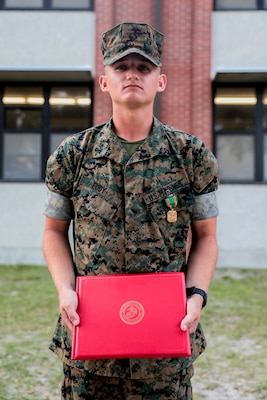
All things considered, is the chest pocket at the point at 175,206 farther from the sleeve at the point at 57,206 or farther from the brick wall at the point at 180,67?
the brick wall at the point at 180,67

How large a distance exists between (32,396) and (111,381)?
2286mm

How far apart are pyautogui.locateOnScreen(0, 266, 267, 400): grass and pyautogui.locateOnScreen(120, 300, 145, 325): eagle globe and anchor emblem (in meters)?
2.49

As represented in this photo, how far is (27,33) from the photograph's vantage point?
852 centimetres

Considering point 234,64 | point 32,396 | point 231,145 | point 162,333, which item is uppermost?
point 234,64

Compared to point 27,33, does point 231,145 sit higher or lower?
lower

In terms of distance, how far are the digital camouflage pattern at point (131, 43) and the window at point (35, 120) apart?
727cm

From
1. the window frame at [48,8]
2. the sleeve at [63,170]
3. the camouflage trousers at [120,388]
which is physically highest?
the window frame at [48,8]

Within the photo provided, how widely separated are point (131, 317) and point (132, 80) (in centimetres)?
79

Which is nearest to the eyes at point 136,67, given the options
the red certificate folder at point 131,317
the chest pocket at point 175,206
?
the chest pocket at point 175,206

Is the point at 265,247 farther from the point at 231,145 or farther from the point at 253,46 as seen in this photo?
the point at 253,46

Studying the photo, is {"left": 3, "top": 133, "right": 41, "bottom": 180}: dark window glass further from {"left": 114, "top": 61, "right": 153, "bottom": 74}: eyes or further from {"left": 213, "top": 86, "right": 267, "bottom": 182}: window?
{"left": 114, "top": 61, "right": 153, "bottom": 74}: eyes

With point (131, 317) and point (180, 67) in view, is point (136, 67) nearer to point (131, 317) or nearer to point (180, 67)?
point (131, 317)

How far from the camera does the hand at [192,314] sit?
1.52 m

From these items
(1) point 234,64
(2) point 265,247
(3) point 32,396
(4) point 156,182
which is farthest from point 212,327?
(1) point 234,64
